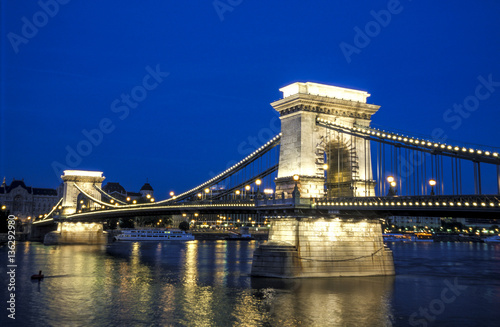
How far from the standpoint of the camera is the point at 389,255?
138 feet

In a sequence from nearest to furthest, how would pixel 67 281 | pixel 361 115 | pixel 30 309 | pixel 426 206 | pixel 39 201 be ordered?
1. pixel 30 309
2. pixel 426 206
3. pixel 67 281
4. pixel 361 115
5. pixel 39 201

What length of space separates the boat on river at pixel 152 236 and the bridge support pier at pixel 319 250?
3486 inches

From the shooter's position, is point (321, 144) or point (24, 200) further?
point (24, 200)

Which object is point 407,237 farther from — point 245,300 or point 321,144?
point 245,300

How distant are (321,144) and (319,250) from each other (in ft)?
31.6

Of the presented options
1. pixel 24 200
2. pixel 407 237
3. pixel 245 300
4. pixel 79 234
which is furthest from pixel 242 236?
pixel 245 300

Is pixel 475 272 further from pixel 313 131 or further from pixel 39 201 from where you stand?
pixel 39 201

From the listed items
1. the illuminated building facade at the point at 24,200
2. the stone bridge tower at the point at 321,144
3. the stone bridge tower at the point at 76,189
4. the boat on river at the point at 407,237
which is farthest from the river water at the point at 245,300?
the illuminated building facade at the point at 24,200

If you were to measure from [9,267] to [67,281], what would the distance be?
43.9ft

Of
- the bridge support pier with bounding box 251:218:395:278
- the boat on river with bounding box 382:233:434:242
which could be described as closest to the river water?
the bridge support pier with bounding box 251:218:395:278

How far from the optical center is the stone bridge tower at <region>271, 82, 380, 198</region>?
142 feet

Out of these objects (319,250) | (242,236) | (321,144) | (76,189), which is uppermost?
(76,189)

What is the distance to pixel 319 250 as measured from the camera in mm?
38719

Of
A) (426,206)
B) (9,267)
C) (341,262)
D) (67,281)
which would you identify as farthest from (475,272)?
(9,267)
